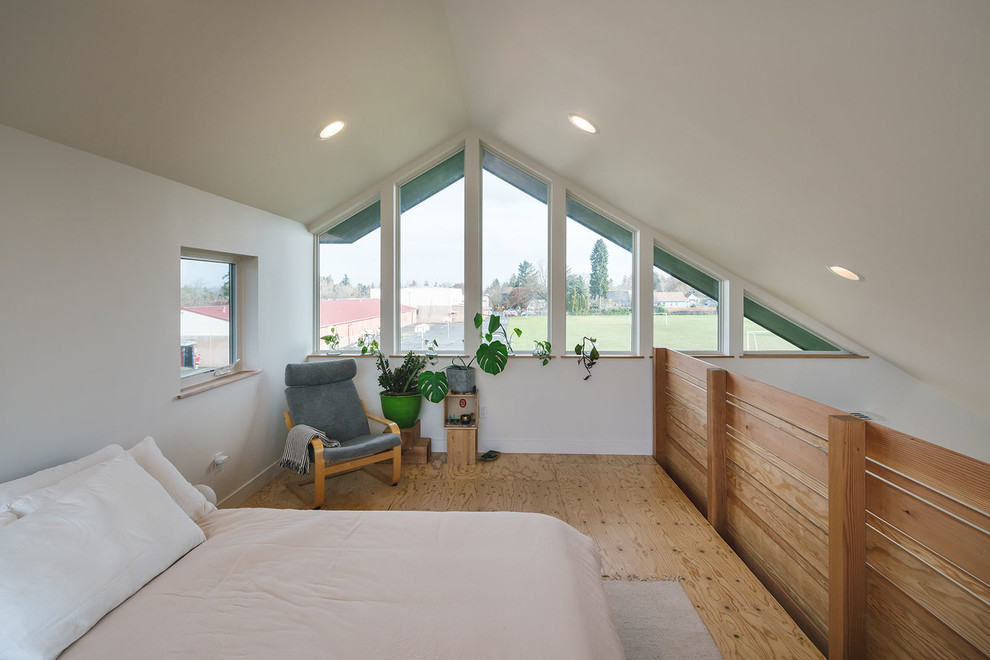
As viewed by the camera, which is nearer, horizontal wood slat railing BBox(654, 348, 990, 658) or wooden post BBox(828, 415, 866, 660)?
horizontal wood slat railing BBox(654, 348, 990, 658)

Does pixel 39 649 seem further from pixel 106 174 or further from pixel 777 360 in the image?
pixel 777 360

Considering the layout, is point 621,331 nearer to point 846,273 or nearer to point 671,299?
point 671,299

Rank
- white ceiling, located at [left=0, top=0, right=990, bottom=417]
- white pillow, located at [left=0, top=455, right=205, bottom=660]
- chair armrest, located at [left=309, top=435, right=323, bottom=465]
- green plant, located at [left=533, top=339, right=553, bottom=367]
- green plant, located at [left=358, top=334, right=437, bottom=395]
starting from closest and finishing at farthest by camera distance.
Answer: white pillow, located at [left=0, top=455, right=205, bottom=660]
white ceiling, located at [left=0, top=0, right=990, bottom=417]
chair armrest, located at [left=309, top=435, right=323, bottom=465]
green plant, located at [left=358, top=334, right=437, bottom=395]
green plant, located at [left=533, top=339, right=553, bottom=367]

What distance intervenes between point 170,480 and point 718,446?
2.82m

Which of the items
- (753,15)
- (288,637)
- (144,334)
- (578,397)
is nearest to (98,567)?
(288,637)

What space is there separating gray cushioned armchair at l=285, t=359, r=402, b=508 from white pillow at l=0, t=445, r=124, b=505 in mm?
1448

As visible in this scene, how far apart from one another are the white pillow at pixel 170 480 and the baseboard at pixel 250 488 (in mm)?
1329

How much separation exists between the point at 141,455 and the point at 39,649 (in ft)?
2.96

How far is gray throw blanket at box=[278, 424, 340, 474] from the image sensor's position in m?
3.35

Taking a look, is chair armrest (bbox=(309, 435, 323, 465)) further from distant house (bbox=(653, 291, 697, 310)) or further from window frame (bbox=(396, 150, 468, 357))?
distant house (bbox=(653, 291, 697, 310))

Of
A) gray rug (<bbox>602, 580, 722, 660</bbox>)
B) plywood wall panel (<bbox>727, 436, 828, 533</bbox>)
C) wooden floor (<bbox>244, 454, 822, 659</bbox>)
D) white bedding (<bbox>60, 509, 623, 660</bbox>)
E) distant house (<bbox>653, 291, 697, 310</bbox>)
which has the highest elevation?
distant house (<bbox>653, 291, 697, 310</bbox>)

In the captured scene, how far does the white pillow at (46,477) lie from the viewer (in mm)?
1593

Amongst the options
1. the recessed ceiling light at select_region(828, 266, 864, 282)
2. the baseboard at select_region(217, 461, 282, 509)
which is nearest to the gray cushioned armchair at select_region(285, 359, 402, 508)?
the baseboard at select_region(217, 461, 282, 509)

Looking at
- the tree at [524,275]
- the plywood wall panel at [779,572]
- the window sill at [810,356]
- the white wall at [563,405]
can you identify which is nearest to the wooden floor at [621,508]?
the plywood wall panel at [779,572]
